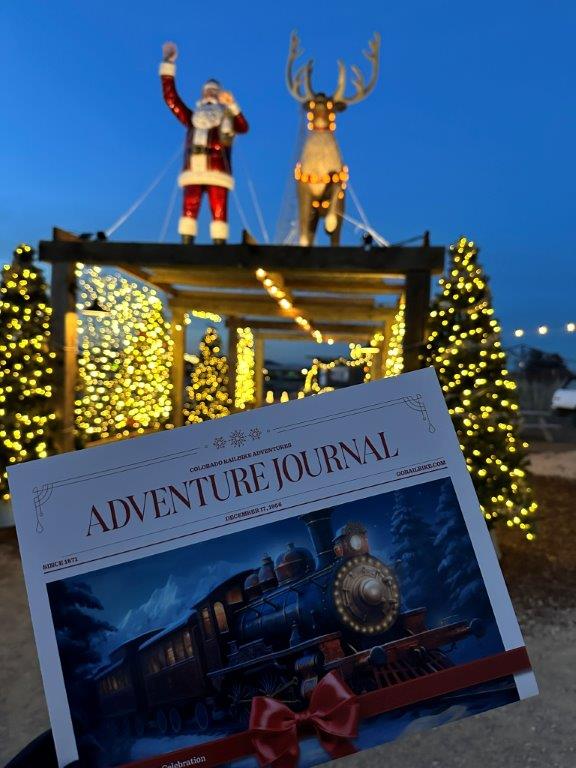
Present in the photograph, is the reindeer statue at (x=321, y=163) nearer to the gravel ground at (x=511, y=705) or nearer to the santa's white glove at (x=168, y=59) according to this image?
the santa's white glove at (x=168, y=59)

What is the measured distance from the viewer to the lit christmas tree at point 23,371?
21.1 ft

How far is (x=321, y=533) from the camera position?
45.4 inches

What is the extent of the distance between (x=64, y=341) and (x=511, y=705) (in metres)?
5.61

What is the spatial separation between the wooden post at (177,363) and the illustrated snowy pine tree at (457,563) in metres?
10.2

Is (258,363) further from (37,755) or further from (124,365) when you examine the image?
(37,755)

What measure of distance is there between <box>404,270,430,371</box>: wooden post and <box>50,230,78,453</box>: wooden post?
3.80 m

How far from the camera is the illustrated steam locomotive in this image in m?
1.05

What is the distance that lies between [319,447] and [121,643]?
0.52 metres

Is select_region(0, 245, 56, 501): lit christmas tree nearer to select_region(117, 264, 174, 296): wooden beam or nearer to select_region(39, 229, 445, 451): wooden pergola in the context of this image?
select_region(39, 229, 445, 451): wooden pergola

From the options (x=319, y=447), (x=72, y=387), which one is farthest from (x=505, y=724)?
(x=72, y=387)

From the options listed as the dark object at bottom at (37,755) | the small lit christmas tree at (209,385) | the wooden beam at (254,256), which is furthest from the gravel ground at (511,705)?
the small lit christmas tree at (209,385)

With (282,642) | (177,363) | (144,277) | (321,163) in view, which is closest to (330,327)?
(177,363)

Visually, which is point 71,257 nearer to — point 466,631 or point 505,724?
point 505,724

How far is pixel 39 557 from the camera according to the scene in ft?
3.55
